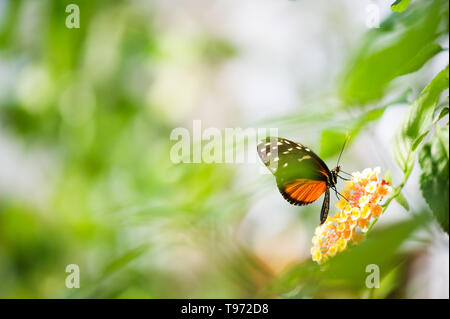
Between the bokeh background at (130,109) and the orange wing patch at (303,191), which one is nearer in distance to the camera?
the orange wing patch at (303,191)

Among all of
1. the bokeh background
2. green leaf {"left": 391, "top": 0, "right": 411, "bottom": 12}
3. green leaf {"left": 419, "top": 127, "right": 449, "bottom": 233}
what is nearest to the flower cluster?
green leaf {"left": 419, "top": 127, "right": 449, "bottom": 233}

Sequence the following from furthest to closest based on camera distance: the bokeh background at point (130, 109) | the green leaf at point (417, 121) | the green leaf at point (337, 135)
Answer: the bokeh background at point (130, 109)
the green leaf at point (337, 135)
the green leaf at point (417, 121)

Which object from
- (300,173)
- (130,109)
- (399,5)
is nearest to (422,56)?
(399,5)

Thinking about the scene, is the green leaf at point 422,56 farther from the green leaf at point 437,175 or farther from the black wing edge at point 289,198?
the black wing edge at point 289,198

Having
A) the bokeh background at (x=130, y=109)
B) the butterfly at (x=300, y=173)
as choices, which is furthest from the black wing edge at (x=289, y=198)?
the bokeh background at (x=130, y=109)

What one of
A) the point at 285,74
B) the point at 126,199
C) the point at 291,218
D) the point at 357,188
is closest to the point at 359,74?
the point at 357,188

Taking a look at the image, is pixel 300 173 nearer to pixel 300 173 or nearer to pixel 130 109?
pixel 300 173

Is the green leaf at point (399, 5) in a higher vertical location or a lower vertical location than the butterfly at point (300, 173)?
higher
